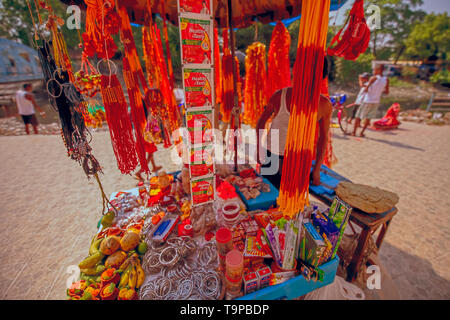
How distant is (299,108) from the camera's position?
1.34 metres

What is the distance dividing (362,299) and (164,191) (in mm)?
2705

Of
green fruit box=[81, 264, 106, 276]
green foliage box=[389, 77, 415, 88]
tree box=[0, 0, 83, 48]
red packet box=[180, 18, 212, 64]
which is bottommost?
green fruit box=[81, 264, 106, 276]

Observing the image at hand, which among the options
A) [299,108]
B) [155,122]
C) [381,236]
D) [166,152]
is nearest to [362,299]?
[381,236]

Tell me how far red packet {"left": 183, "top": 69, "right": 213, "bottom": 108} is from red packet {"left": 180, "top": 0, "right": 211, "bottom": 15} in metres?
0.49

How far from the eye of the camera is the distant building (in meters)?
17.5

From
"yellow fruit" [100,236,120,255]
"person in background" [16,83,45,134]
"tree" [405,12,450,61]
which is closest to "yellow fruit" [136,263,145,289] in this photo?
"yellow fruit" [100,236,120,255]

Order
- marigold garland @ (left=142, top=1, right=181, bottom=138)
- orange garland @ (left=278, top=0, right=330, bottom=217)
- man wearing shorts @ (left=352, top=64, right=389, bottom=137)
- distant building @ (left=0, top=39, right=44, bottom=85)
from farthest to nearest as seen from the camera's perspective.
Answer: distant building @ (left=0, top=39, right=44, bottom=85) < man wearing shorts @ (left=352, top=64, right=389, bottom=137) < marigold garland @ (left=142, top=1, right=181, bottom=138) < orange garland @ (left=278, top=0, right=330, bottom=217)

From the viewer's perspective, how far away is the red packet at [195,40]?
5.63ft

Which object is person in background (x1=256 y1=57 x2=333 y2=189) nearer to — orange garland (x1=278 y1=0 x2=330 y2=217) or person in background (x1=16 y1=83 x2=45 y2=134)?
orange garland (x1=278 y1=0 x2=330 y2=217)

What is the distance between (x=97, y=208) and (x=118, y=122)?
2.62m

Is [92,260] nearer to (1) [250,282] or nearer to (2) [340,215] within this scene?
(1) [250,282]

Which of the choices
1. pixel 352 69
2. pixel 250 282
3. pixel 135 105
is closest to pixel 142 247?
pixel 250 282

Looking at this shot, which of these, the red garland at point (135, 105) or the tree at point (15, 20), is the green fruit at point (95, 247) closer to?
the red garland at point (135, 105)

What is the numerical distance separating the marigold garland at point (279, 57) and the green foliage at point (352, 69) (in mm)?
20009
